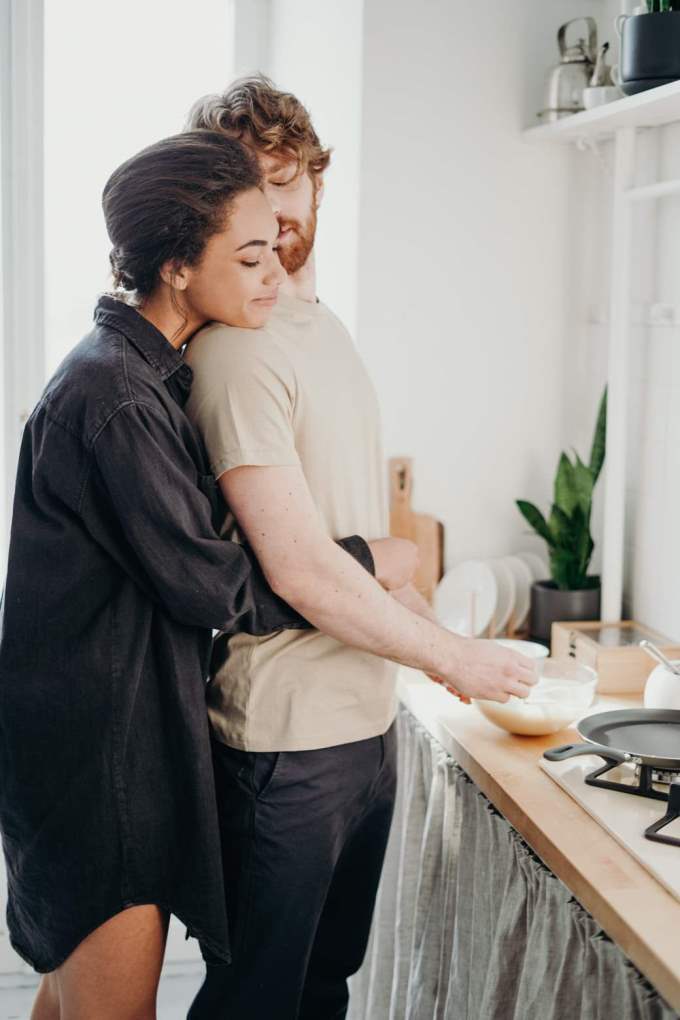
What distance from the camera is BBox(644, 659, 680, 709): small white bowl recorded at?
1742 millimetres

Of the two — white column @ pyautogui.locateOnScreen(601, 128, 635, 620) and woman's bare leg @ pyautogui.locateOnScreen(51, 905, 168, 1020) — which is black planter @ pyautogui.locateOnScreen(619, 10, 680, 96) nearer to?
white column @ pyautogui.locateOnScreen(601, 128, 635, 620)

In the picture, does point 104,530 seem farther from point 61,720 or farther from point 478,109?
point 478,109

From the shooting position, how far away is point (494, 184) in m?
2.43

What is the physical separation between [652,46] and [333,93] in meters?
0.84

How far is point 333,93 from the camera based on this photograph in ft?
8.23

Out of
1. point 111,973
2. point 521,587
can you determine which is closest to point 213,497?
point 111,973

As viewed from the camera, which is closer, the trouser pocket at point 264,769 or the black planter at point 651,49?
the trouser pocket at point 264,769

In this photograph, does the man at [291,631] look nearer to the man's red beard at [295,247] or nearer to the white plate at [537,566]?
the man's red beard at [295,247]

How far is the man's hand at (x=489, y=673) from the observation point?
157 cm

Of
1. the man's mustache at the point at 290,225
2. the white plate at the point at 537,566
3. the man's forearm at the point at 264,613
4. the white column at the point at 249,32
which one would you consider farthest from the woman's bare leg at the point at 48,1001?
the white column at the point at 249,32

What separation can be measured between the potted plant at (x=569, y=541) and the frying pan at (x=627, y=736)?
0.68 meters

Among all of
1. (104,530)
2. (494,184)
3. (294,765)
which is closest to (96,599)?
(104,530)

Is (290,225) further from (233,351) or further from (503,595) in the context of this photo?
(503,595)

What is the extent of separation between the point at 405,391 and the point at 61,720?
128 cm
